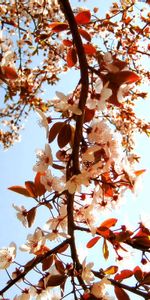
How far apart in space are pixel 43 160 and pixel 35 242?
1.21 ft

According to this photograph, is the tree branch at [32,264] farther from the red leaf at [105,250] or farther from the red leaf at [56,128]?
the red leaf at [56,128]

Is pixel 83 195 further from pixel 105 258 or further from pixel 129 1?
pixel 129 1

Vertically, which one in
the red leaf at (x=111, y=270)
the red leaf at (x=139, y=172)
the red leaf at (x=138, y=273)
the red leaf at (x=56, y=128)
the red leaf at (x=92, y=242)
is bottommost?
the red leaf at (x=138, y=273)

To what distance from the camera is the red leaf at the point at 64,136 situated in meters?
1.53

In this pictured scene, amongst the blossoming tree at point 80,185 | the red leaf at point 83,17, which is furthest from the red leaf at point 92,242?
the red leaf at point 83,17

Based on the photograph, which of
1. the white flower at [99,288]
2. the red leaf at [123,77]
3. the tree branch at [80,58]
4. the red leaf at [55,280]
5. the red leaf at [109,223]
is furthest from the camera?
the red leaf at [109,223]

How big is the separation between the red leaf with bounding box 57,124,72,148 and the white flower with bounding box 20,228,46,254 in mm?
370

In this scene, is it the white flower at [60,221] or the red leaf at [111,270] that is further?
the red leaf at [111,270]

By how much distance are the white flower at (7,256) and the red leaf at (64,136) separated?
532 mm

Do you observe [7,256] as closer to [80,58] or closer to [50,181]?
[50,181]

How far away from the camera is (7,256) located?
1687 millimetres

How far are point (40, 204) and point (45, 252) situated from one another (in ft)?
0.88

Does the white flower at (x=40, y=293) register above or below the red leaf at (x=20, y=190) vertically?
below

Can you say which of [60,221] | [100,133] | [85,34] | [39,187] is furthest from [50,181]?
[85,34]
